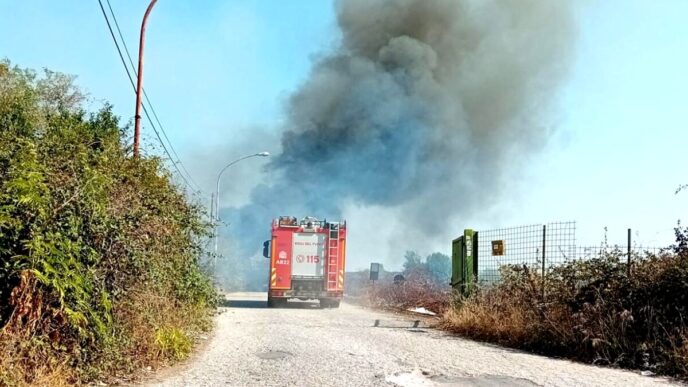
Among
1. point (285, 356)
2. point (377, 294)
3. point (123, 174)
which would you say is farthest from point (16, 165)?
point (377, 294)

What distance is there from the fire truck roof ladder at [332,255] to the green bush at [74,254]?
40.1 feet

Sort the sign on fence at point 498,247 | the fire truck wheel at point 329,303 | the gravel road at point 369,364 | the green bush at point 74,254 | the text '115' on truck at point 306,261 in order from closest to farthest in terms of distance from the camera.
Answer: the green bush at point 74,254 → the gravel road at point 369,364 → the sign on fence at point 498,247 → the text '115' on truck at point 306,261 → the fire truck wheel at point 329,303

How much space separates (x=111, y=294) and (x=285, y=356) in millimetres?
2859

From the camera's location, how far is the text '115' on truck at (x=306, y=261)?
2070 cm

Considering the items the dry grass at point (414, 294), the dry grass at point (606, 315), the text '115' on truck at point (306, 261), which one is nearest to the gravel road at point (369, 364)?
the dry grass at point (606, 315)

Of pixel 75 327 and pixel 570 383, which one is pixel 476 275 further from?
pixel 75 327

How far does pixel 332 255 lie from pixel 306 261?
0.89m

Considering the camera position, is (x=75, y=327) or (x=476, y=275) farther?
(x=476, y=275)

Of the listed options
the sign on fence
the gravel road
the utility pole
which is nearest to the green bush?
the gravel road

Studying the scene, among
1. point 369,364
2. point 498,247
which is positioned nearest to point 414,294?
point 498,247

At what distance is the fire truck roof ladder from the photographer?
20750 millimetres

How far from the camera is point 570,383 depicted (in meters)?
6.97

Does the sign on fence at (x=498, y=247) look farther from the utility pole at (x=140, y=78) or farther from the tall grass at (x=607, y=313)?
the utility pole at (x=140, y=78)

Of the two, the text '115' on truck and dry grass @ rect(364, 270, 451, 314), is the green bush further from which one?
the text '115' on truck
